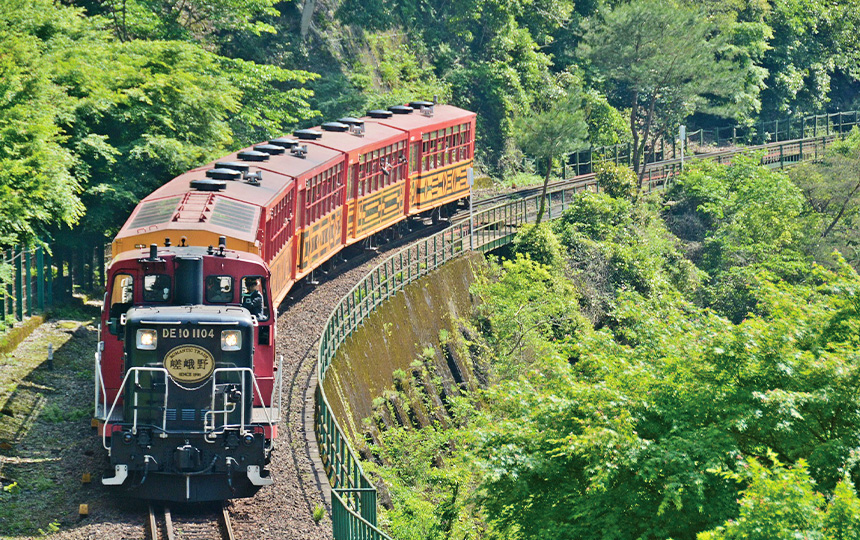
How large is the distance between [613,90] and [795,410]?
5384 cm

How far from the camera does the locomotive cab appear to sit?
18.0 meters

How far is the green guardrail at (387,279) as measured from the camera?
60.6ft

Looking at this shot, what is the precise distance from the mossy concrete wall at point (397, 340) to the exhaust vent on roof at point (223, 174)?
4433 millimetres

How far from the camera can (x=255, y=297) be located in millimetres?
18891

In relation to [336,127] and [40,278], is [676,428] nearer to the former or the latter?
[40,278]

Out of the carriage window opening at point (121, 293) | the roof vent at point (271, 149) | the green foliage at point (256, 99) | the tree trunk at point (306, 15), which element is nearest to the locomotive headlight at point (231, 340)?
the carriage window opening at point (121, 293)

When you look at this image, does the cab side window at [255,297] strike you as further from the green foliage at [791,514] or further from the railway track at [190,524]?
the green foliage at [791,514]

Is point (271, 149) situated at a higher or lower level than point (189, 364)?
higher

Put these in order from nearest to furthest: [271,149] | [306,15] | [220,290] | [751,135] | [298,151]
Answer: [220,290]
[271,149]
[298,151]
[306,15]
[751,135]

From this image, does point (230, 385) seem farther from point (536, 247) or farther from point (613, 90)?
point (613, 90)

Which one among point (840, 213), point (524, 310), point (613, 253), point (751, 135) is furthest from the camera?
point (751, 135)

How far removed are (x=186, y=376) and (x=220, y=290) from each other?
146cm

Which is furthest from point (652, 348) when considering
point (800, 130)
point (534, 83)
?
point (800, 130)

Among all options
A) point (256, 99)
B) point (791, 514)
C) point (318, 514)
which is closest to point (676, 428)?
point (791, 514)
